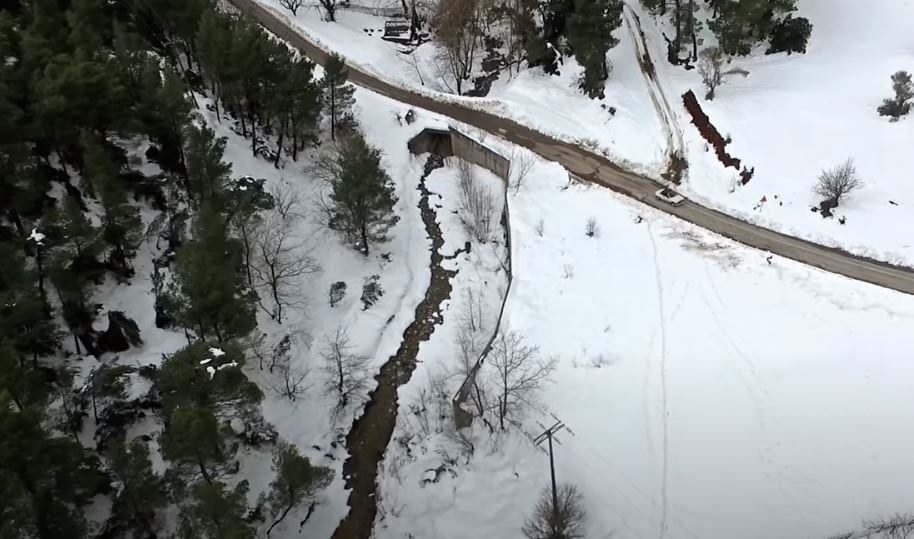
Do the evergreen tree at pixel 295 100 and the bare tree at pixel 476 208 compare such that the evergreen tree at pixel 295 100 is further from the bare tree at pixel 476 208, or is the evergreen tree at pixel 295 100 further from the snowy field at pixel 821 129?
the snowy field at pixel 821 129

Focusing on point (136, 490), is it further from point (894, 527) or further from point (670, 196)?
point (670, 196)

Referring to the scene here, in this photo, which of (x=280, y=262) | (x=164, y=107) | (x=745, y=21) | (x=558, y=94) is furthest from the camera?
(x=558, y=94)

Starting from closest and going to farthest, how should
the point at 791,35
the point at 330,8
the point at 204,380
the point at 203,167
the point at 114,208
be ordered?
the point at 204,380 < the point at 114,208 < the point at 203,167 < the point at 791,35 < the point at 330,8

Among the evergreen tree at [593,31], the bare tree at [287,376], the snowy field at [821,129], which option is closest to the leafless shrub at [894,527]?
the snowy field at [821,129]

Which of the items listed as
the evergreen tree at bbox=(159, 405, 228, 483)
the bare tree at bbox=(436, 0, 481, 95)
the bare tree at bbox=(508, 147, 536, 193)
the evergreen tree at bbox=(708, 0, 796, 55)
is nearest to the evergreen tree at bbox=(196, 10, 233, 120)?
the bare tree at bbox=(508, 147, 536, 193)

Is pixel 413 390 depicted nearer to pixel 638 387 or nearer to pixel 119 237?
pixel 638 387

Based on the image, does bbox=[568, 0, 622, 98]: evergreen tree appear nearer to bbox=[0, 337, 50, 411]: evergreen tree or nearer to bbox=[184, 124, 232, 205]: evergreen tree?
bbox=[184, 124, 232, 205]: evergreen tree

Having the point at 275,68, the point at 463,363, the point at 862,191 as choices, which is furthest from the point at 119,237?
the point at 862,191

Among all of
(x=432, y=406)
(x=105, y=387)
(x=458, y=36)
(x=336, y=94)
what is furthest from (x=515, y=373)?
(x=458, y=36)
